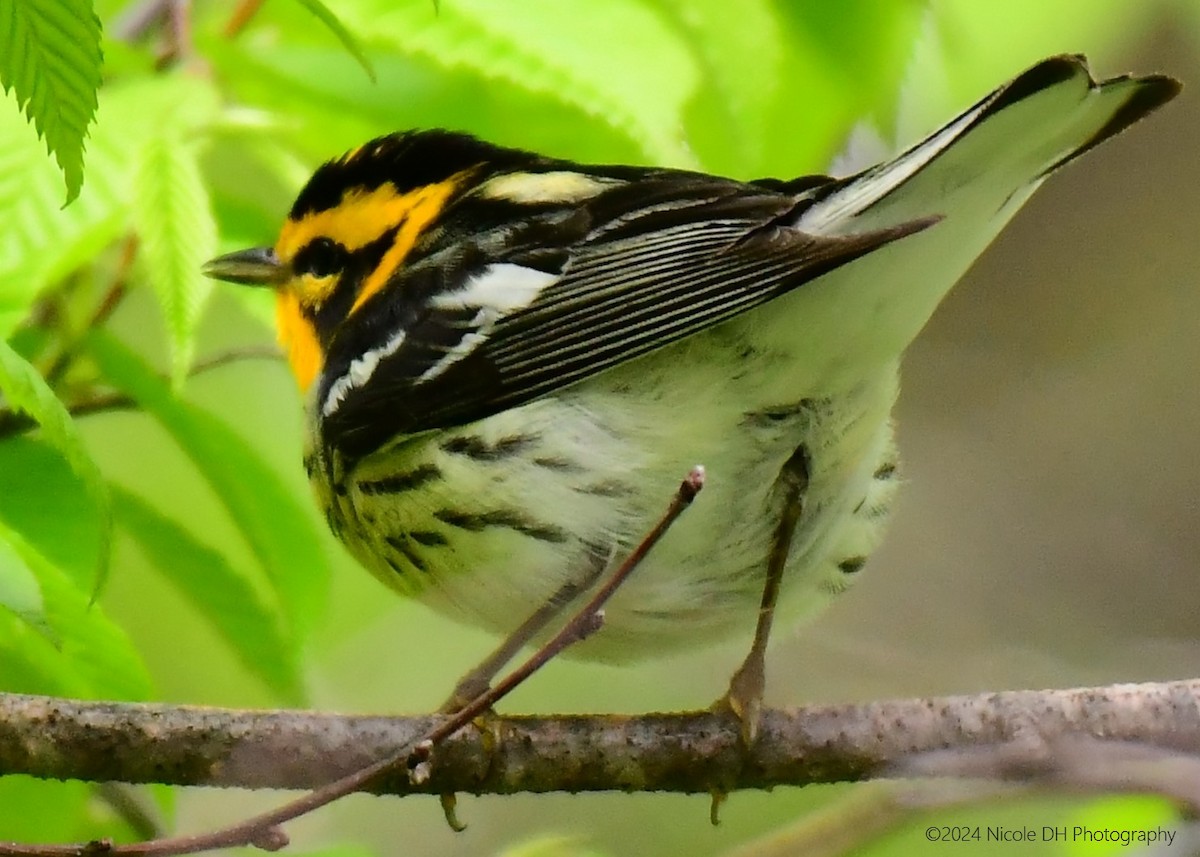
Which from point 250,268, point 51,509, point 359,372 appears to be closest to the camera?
point 51,509

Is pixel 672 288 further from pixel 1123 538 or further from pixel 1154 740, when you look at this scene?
pixel 1123 538

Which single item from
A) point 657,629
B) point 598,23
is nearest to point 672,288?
point 598,23

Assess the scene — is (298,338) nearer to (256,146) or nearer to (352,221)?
(352,221)

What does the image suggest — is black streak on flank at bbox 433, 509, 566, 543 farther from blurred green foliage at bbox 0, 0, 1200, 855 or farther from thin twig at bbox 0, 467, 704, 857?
thin twig at bbox 0, 467, 704, 857

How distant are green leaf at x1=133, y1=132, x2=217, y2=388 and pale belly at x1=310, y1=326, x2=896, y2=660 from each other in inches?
24.1

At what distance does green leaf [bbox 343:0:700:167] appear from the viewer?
2.12 m

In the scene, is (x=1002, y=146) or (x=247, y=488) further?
(x=247, y=488)

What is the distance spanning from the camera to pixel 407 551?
2.51m

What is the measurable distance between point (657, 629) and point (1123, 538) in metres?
3.60

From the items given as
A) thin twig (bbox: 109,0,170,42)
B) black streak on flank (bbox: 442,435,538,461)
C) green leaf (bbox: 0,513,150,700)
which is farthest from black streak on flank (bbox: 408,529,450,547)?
thin twig (bbox: 109,0,170,42)

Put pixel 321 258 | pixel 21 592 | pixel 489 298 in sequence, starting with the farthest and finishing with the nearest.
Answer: pixel 321 258
pixel 489 298
pixel 21 592

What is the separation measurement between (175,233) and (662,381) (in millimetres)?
799

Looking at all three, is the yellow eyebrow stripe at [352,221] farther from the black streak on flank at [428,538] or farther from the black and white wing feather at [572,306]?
the black streak on flank at [428,538]

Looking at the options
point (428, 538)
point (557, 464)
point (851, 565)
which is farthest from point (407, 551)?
point (851, 565)
